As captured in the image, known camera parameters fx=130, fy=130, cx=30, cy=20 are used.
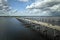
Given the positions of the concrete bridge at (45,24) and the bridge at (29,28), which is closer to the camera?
the bridge at (29,28)

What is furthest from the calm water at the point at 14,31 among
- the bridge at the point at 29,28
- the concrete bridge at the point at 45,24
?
the concrete bridge at the point at 45,24

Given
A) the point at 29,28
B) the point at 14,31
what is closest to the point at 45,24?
→ the point at 29,28

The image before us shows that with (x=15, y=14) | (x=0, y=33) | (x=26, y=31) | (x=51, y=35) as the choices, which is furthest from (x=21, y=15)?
(x=51, y=35)

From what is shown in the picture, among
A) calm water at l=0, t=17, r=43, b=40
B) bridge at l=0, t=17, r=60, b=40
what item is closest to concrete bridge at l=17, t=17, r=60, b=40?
bridge at l=0, t=17, r=60, b=40

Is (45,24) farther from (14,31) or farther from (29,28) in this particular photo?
(14,31)

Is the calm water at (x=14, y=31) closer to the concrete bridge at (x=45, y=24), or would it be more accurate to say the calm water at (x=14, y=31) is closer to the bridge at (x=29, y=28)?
the bridge at (x=29, y=28)
